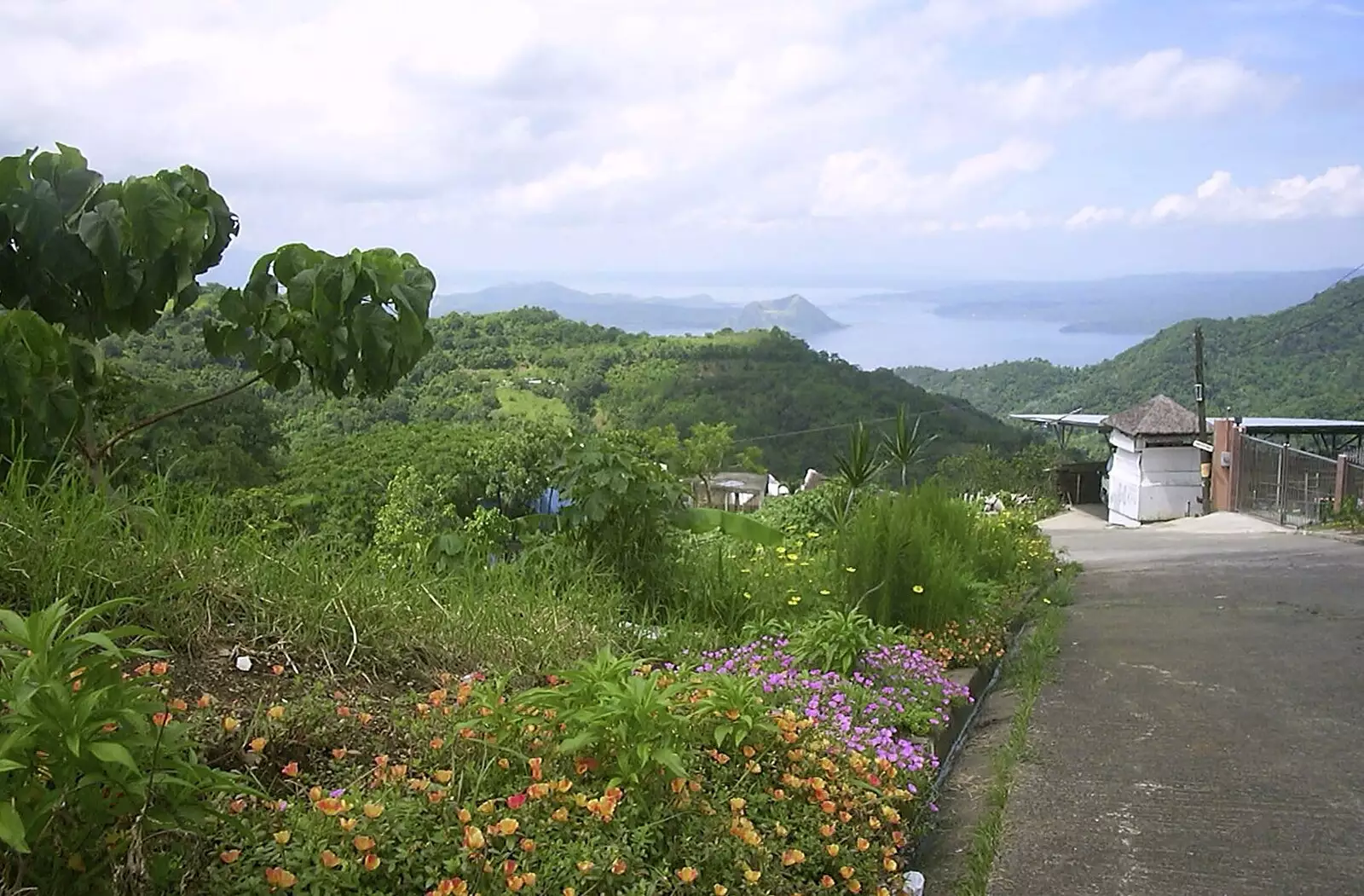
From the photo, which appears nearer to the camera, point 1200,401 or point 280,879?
point 280,879

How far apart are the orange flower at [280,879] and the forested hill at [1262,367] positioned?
1522 inches

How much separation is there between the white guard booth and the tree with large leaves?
2941cm

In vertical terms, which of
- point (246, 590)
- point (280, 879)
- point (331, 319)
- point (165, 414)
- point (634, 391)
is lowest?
point (280, 879)

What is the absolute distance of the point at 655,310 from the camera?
76.8m

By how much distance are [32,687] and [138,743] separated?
199 mm

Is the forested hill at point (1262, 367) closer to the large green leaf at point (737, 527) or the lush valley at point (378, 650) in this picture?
the large green leaf at point (737, 527)

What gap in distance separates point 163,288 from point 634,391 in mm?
31542

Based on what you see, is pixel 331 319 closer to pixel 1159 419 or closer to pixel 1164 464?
pixel 1164 464

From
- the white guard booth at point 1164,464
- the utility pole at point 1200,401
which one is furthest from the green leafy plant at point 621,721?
the white guard booth at point 1164,464

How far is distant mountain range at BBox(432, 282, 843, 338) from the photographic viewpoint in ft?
136

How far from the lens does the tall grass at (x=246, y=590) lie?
3.22 meters

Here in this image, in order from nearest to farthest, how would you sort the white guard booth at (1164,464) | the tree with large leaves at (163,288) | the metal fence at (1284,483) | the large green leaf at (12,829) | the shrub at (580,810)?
the large green leaf at (12,829) < the shrub at (580,810) < the tree with large leaves at (163,288) < the metal fence at (1284,483) < the white guard booth at (1164,464)

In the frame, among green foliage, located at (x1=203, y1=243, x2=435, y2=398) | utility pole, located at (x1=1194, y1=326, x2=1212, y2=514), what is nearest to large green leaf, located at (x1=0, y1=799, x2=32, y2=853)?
green foliage, located at (x1=203, y1=243, x2=435, y2=398)

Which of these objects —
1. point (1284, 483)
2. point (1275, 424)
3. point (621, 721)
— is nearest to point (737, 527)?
point (621, 721)
